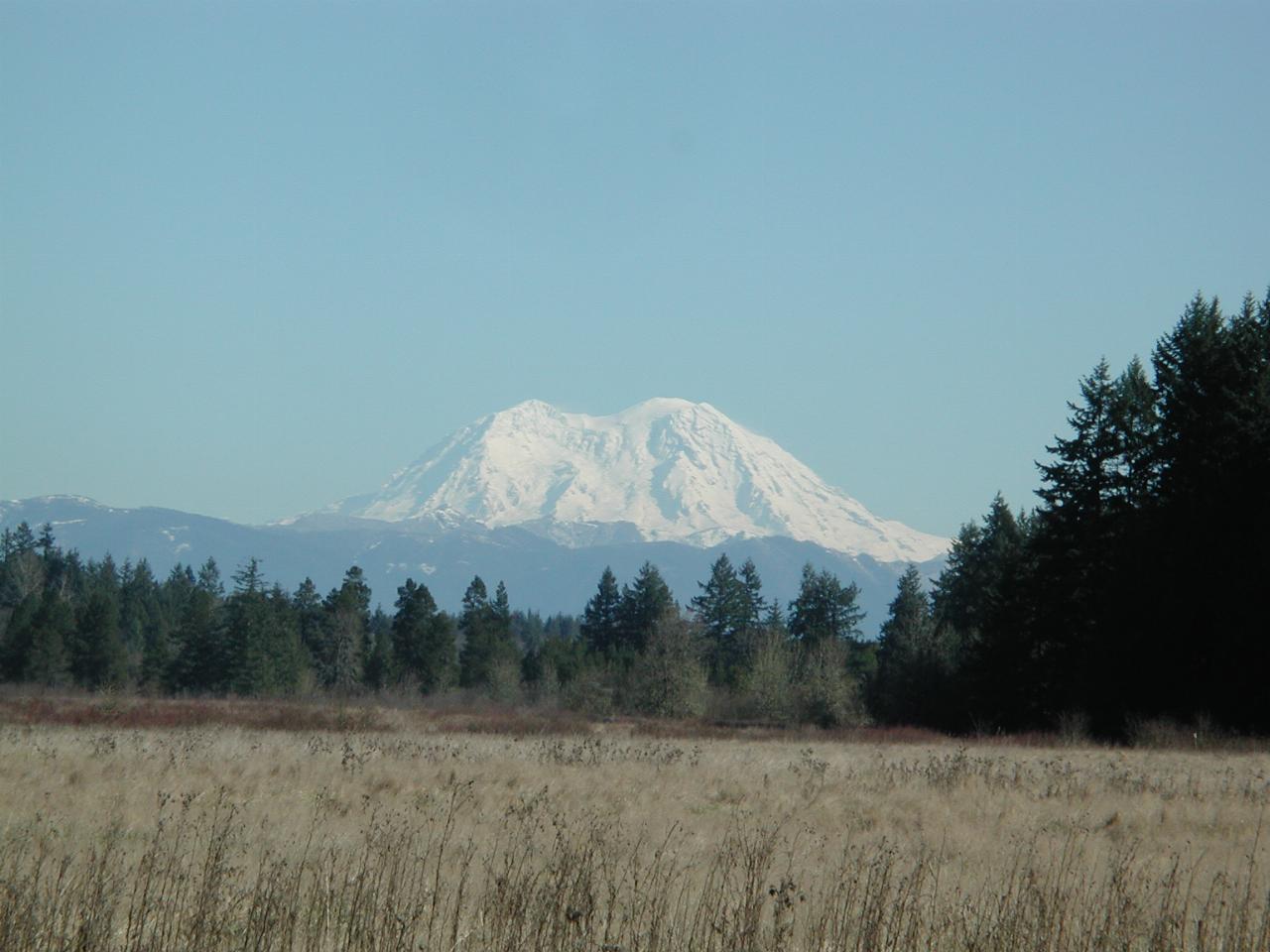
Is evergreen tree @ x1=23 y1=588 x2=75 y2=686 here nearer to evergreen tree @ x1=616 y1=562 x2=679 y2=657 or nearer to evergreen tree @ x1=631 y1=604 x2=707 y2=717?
evergreen tree @ x1=616 y1=562 x2=679 y2=657

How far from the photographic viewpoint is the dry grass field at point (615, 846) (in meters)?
6.82

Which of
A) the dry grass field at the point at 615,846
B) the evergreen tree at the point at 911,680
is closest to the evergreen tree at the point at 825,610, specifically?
the evergreen tree at the point at 911,680

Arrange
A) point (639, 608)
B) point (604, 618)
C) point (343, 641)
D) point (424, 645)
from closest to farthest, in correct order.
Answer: point (424, 645), point (343, 641), point (639, 608), point (604, 618)

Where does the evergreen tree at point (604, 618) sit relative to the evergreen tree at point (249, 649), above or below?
above

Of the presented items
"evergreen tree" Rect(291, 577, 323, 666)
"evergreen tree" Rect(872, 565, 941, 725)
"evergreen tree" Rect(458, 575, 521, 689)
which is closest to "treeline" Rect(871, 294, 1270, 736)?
"evergreen tree" Rect(872, 565, 941, 725)

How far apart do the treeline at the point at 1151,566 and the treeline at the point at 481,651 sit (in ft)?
46.1

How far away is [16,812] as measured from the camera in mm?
12836

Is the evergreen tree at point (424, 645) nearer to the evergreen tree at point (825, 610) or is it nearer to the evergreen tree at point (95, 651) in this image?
the evergreen tree at point (95, 651)

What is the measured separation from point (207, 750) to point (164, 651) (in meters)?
75.4

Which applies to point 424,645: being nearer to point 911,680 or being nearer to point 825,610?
point 825,610

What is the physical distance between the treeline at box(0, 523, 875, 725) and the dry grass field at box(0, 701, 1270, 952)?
1383 inches

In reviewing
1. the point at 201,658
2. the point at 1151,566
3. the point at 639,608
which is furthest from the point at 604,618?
the point at 1151,566

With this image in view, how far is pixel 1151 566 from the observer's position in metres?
35.9

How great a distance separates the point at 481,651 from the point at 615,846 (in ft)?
304
